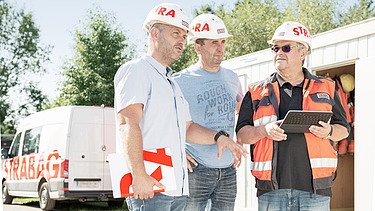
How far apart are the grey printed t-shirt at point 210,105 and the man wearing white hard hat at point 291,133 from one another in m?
0.40

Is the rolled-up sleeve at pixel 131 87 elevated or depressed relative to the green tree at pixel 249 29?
depressed

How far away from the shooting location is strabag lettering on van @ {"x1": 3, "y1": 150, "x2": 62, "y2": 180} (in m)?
11.7

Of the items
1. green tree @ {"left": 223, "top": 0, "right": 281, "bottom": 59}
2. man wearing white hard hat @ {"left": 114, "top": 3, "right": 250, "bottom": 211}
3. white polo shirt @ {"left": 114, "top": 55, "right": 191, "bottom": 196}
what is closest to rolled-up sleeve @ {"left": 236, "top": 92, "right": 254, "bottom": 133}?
man wearing white hard hat @ {"left": 114, "top": 3, "right": 250, "bottom": 211}

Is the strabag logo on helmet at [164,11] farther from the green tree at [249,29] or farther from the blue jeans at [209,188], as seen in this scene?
the green tree at [249,29]

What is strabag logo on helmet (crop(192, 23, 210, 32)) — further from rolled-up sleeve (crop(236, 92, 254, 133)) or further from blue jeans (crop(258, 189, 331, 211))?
blue jeans (crop(258, 189, 331, 211))

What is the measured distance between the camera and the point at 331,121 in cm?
364

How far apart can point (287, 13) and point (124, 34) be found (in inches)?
549

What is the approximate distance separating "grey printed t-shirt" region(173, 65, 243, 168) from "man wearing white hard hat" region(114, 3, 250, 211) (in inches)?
31.9

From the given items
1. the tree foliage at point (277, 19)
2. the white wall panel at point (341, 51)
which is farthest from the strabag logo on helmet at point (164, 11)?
the tree foliage at point (277, 19)

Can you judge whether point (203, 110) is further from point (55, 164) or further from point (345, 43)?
point (55, 164)

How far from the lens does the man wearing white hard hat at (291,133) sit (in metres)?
3.47

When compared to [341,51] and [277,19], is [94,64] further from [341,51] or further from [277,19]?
[341,51]

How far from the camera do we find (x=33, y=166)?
41.3ft

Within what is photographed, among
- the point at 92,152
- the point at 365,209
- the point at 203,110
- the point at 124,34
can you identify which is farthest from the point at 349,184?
the point at 124,34
